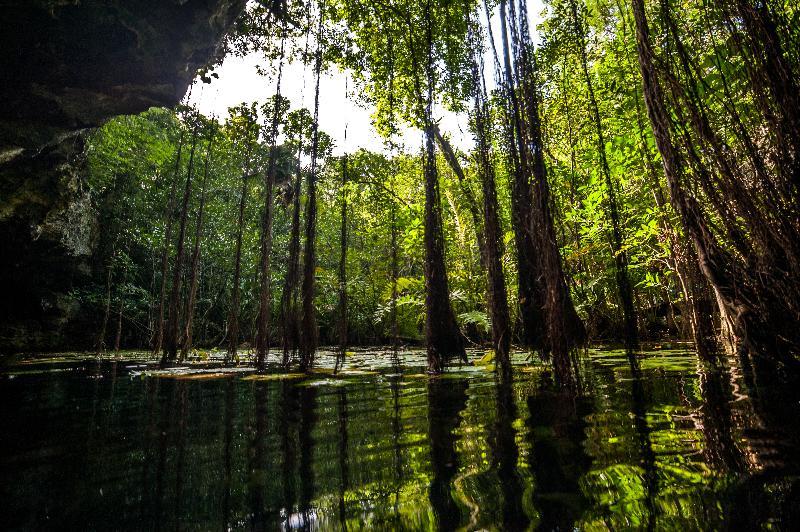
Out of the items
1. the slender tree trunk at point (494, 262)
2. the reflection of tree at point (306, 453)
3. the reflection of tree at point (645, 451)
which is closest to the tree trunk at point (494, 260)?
the slender tree trunk at point (494, 262)

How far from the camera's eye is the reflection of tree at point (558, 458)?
0.97m

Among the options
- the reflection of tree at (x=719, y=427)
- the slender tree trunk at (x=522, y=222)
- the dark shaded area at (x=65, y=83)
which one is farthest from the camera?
the dark shaded area at (x=65, y=83)

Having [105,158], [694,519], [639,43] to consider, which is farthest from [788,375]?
[105,158]

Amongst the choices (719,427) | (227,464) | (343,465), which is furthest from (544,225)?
(227,464)

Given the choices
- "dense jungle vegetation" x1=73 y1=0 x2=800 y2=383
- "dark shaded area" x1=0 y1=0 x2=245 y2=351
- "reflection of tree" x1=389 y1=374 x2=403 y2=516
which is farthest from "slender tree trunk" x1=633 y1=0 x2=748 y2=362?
"dark shaded area" x1=0 y1=0 x2=245 y2=351

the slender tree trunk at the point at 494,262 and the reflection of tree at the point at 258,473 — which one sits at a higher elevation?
the slender tree trunk at the point at 494,262

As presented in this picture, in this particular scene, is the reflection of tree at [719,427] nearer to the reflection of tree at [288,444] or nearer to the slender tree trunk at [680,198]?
the slender tree trunk at [680,198]

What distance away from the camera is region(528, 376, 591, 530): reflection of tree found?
969mm

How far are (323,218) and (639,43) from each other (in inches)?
665

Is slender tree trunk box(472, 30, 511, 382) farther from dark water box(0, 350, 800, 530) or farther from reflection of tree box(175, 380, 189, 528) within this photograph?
reflection of tree box(175, 380, 189, 528)

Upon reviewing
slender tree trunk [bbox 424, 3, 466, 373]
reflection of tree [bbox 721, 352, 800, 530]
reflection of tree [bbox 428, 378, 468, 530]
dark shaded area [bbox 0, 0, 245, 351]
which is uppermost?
dark shaded area [bbox 0, 0, 245, 351]

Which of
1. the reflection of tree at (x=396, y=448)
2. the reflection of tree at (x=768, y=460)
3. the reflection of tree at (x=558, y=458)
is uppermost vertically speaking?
the reflection of tree at (x=768, y=460)

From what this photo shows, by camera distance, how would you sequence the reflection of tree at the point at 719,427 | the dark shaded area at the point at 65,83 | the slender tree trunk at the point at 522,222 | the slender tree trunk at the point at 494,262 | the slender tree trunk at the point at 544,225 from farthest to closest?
the dark shaded area at the point at 65,83
the slender tree trunk at the point at 494,262
the slender tree trunk at the point at 522,222
the slender tree trunk at the point at 544,225
the reflection of tree at the point at 719,427

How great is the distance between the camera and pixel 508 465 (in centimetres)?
133
